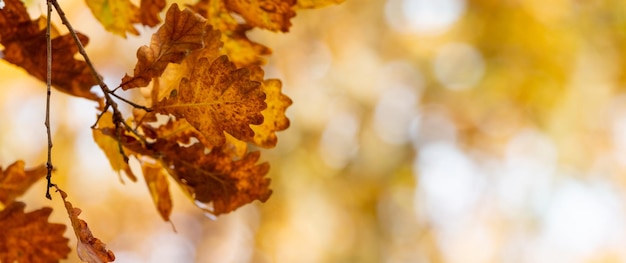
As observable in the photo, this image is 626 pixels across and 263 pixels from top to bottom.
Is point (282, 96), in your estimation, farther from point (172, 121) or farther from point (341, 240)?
point (341, 240)

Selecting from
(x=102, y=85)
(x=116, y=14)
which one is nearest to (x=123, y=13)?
(x=116, y=14)

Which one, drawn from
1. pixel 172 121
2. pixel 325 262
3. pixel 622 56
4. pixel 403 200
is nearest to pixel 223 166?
pixel 172 121

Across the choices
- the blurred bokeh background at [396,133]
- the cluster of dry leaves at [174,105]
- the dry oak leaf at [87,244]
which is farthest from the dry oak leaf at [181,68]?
the blurred bokeh background at [396,133]

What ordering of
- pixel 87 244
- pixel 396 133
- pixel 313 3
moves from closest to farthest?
pixel 87 244 → pixel 313 3 → pixel 396 133

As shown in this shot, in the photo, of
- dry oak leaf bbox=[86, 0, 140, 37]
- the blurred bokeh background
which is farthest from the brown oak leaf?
the blurred bokeh background

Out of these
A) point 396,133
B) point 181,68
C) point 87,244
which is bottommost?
point 87,244

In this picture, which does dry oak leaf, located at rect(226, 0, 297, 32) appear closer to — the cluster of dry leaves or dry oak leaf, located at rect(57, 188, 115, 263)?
the cluster of dry leaves

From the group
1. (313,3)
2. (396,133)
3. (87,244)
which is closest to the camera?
(87,244)

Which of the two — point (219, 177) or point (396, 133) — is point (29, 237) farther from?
point (396, 133)
